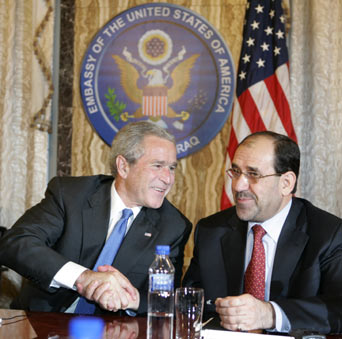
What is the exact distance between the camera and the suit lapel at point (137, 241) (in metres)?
2.96

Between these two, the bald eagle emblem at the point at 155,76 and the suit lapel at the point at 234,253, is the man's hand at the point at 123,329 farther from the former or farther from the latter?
the bald eagle emblem at the point at 155,76

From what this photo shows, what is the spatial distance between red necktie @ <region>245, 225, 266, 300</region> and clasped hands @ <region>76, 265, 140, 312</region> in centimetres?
59

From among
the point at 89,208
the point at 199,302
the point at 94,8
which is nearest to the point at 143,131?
the point at 89,208

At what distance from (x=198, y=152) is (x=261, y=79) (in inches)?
34.9

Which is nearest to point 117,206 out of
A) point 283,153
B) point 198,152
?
point 283,153

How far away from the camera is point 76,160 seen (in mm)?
5168

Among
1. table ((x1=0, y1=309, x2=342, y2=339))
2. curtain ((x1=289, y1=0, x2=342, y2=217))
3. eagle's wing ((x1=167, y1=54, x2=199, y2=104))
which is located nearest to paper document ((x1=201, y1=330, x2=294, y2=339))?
table ((x1=0, y1=309, x2=342, y2=339))

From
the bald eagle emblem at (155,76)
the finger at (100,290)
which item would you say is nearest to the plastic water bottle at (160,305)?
the finger at (100,290)

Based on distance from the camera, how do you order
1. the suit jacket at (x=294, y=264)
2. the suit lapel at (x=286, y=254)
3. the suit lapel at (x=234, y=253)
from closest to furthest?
1. the suit jacket at (x=294, y=264)
2. the suit lapel at (x=286, y=254)
3. the suit lapel at (x=234, y=253)

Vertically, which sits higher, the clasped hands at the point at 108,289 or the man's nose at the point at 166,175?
the man's nose at the point at 166,175

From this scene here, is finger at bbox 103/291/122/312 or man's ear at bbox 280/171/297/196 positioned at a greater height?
man's ear at bbox 280/171/297/196

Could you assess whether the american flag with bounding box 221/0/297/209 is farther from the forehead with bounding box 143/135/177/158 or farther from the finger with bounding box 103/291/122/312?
the finger with bounding box 103/291/122/312

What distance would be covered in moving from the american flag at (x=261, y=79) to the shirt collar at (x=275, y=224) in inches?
58.9

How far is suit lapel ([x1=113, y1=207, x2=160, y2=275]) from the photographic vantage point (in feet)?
9.73
